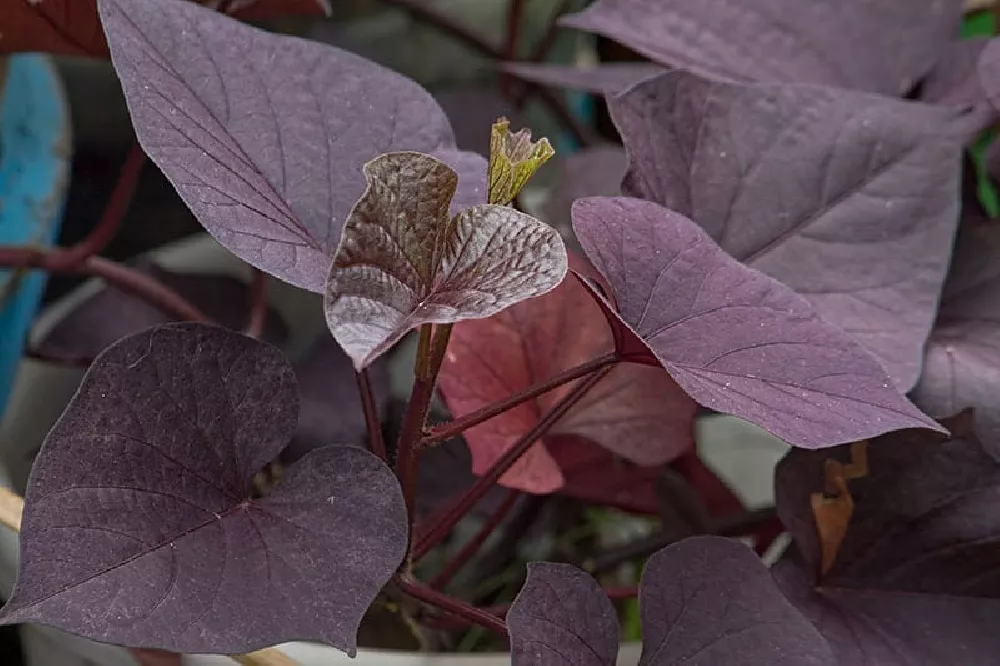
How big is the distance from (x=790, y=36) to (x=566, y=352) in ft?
0.51

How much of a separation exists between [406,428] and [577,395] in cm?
5

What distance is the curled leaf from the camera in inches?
9.0

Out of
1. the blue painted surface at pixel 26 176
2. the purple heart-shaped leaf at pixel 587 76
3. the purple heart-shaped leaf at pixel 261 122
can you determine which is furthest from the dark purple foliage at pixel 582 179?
the blue painted surface at pixel 26 176

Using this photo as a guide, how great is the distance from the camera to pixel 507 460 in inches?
11.3

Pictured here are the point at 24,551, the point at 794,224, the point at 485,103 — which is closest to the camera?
the point at 24,551

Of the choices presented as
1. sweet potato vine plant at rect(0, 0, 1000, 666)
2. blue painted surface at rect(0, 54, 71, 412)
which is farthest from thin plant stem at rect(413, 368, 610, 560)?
blue painted surface at rect(0, 54, 71, 412)

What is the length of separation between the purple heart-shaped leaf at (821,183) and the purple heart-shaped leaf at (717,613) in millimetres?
102

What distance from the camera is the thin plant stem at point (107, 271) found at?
0.39 metres

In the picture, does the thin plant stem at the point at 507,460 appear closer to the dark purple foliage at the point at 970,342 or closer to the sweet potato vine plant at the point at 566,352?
the sweet potato vine plant at the point at 566,352

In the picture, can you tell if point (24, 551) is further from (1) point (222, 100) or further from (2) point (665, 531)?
(2) point (665, 531)

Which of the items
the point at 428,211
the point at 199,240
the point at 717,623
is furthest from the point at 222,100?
the point at 199,240

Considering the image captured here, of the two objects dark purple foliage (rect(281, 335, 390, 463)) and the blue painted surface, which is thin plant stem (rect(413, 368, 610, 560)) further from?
the blue painted surface

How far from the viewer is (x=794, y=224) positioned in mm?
345

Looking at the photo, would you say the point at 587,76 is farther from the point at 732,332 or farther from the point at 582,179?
the point at 732,332
